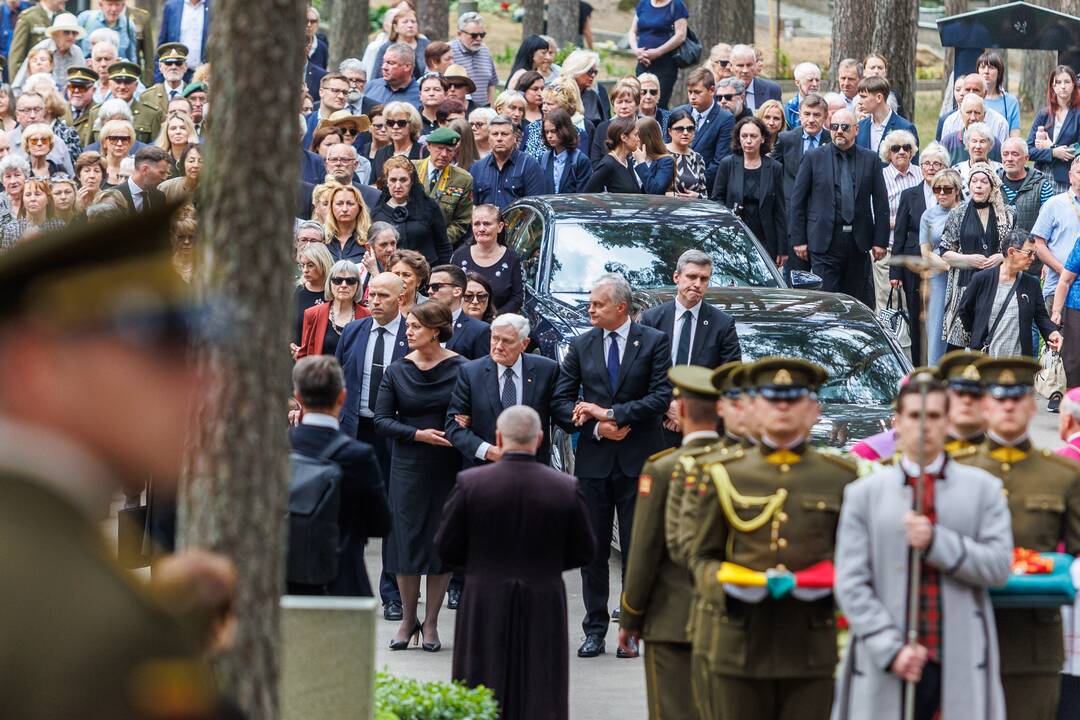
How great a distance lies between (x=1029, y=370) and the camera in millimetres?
7793

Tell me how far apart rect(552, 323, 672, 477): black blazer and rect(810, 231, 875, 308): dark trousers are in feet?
18.7

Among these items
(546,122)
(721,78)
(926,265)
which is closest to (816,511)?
(926,265)

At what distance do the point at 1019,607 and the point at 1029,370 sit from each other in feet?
3.69

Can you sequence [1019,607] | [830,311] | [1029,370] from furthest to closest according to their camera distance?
[830,311], [1029,370], [1019,607]

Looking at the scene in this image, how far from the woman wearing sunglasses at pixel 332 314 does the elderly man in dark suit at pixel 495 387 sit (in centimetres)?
140

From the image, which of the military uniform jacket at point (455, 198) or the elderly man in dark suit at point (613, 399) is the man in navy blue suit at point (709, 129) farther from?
the elderly man in dark suit at point (613, 399)

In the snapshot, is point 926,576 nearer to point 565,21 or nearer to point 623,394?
point 623,394

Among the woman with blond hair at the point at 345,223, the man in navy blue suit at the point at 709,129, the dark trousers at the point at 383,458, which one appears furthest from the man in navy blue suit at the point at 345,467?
the man in navy blue suit at the point at 709,129

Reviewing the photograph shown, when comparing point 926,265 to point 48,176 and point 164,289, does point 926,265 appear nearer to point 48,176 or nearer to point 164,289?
point 164,289

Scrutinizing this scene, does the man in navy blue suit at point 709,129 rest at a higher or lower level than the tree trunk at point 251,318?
higher

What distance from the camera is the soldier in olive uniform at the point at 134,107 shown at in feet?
59.7

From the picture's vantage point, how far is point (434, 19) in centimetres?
2745

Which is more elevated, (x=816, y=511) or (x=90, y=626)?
(x=90, y=626)

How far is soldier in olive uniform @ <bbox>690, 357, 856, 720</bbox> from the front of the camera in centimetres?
704
